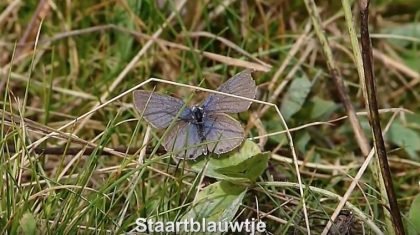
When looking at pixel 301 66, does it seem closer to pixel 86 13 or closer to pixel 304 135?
pixel 304 135

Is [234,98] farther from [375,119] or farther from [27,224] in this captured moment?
[27,224]

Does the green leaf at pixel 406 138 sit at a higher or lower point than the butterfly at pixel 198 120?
higher

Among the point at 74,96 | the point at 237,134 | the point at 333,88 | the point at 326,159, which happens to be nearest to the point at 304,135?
the point at 326,159

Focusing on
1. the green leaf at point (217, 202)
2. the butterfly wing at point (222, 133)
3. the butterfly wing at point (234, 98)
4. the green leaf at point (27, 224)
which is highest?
the butterfly wing at point (234, 98)

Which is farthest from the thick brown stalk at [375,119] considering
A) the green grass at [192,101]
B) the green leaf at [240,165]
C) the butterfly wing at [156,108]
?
the butterfly wing at [156,108]

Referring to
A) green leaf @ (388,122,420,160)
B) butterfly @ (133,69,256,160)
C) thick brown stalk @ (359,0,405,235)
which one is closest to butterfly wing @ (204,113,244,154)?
butterfly @ (133,69,256,160)

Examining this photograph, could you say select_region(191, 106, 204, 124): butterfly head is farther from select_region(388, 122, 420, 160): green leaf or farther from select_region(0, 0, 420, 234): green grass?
select_region(388, 122, 420, 160): green leaf

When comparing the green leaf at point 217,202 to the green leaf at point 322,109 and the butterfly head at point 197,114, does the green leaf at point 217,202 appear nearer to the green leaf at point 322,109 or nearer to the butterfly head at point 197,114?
the butterfly head at point 197,114

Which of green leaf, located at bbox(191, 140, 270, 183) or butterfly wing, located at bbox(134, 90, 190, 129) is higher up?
butterfly wing, located at bbox(134, 90, 190, 129)
